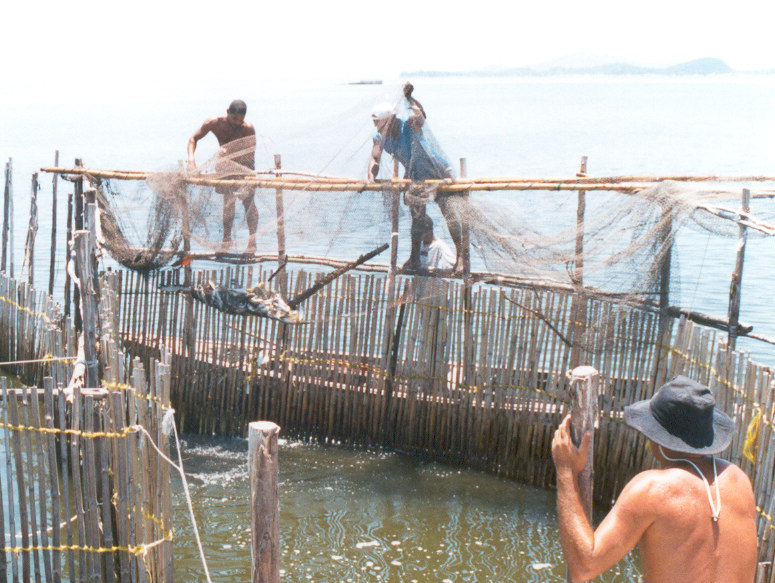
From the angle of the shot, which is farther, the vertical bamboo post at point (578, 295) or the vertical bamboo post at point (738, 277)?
the vertical bamboo post at point (578, 295)

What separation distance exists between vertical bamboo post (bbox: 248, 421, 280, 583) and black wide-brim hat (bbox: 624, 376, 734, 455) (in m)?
1.70

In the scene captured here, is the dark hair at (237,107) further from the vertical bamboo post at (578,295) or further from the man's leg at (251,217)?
the vertical bamboo post at (578,295)

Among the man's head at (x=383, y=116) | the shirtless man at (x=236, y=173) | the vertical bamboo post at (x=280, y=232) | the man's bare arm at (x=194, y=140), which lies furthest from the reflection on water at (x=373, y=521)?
the man's head at (x=383, y=116)

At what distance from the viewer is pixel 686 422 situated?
3.66 metres

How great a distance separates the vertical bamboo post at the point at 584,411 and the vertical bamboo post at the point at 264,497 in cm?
139

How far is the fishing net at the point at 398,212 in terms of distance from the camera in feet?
25.1

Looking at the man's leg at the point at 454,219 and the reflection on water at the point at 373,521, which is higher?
the man's leg at the point at 454,219

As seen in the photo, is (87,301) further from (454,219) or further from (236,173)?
(454,219)

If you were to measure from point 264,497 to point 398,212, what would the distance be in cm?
495

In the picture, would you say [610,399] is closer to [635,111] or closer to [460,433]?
[460,433]

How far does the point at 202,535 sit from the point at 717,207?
16.9ft

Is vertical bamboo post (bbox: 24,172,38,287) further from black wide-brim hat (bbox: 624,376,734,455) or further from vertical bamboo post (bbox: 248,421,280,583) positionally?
black wide-brim hat (bbox: 624,376,734,455)

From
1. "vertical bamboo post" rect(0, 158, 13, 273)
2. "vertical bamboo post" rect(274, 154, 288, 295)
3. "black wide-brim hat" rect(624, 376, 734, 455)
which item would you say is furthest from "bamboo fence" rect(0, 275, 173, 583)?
"vertical bamboo post" rect(0, 158, 13, 273)

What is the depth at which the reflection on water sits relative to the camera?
7.54 meters
